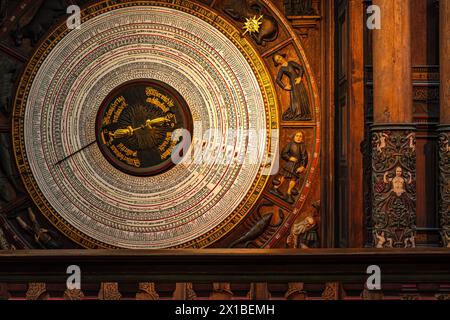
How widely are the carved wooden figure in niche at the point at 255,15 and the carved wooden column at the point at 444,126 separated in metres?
1.87

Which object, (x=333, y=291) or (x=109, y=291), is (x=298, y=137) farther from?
(x=109, y=291)

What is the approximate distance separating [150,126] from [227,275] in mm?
3831

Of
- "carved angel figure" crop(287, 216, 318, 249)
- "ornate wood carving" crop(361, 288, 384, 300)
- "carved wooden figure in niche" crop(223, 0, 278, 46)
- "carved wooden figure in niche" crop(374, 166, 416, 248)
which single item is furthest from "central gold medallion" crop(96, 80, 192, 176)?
"ornate wood carving" crop(361, 288, 384, 300)

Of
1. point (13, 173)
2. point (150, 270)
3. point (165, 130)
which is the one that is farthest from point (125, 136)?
point (150, 270)

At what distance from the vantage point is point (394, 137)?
767cm

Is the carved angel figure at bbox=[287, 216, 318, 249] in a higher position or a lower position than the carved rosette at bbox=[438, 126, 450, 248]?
lower

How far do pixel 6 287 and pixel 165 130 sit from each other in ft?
12.8

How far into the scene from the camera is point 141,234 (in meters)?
9.47

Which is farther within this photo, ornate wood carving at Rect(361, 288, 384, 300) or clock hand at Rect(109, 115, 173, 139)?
clock hand at Rect(109, 115, 173, 139)

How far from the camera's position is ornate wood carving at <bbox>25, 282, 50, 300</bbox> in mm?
5832

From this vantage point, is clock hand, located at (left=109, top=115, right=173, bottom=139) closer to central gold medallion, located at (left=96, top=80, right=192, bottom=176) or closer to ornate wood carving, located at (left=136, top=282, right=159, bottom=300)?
central gold medallion, located at (left=96, top=80, right=192, bottom=176)

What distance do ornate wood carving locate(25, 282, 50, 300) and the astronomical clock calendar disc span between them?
3581mm

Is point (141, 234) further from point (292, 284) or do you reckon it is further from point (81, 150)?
point (292, 284)

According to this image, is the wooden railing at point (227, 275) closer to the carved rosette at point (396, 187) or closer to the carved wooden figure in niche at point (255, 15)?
the carved rosette at point (396, 187)
